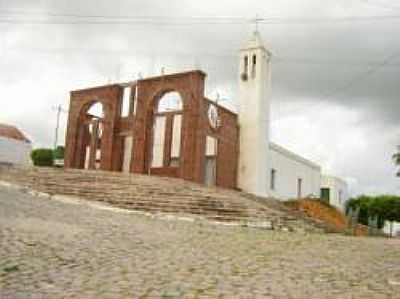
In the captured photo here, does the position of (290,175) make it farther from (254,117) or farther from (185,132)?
(185,132)

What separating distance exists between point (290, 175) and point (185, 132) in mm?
12683

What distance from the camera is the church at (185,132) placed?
2848 cm

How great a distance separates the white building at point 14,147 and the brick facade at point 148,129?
6691mm

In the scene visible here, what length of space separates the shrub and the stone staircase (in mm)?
15786

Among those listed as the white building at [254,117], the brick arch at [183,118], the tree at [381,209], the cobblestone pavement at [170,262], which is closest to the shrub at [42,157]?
the brick arch at [183,118]

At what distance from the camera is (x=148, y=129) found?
1174 inches

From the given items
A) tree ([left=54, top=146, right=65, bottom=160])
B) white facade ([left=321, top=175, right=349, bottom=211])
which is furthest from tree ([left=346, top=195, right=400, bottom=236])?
tree ([left=54, top=146, right=65, bottom=160])

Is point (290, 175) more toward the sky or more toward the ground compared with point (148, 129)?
more toward the ground

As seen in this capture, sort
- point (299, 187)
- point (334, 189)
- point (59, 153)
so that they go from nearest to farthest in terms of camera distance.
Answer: point (299, 187), point (59, 153), point (334, 189)

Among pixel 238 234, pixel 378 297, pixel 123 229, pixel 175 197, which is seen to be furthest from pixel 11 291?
pixel 175 197

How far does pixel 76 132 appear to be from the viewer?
108 feet

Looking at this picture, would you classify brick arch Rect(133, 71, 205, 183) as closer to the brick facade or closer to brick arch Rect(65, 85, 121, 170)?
the brick facade

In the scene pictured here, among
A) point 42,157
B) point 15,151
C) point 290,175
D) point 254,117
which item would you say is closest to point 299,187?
point 290,175

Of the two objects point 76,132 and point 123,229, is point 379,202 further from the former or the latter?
point 123,229
